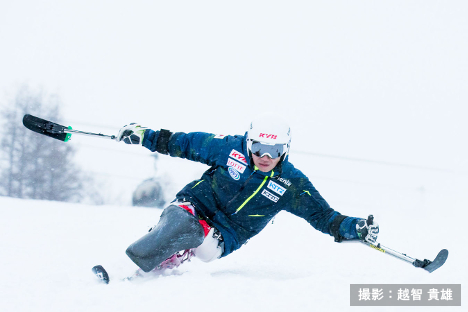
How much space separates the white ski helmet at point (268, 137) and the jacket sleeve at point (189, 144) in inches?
13.3

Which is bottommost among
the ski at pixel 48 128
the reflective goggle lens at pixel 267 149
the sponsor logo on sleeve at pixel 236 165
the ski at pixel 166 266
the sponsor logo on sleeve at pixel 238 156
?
the ski at pixel 166 266

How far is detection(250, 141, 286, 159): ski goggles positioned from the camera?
3.29 m

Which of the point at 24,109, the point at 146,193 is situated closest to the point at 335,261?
the point at 146,193

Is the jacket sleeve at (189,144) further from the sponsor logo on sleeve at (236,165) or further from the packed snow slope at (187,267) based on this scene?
the packed snow slope at (187,267)

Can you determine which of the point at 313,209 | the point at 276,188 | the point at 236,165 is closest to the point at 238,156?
the point at 236,165

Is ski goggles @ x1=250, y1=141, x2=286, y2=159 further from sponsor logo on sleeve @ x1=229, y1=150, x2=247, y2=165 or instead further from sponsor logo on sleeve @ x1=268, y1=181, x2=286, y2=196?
sponsor logo on sleeve @ x1=268, y1=181, x2=286, y2=196

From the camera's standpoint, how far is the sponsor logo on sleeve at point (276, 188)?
3.49 metres

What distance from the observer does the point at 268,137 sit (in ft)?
10.8

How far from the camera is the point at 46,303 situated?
2.24 m

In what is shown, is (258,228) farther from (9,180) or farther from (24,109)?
(24,109)

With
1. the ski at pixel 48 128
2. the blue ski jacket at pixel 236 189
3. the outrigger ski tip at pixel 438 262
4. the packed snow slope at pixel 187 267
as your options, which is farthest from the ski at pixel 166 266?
the outrigger ski tip at pixel 438 262

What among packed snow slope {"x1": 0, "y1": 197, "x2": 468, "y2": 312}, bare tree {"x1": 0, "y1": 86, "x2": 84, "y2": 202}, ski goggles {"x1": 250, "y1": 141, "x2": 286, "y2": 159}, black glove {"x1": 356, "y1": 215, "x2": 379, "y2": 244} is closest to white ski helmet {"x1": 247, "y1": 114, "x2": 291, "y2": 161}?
ski goggles {"x1": 250, "y1": 141, "x2": 286, "y2": 159}

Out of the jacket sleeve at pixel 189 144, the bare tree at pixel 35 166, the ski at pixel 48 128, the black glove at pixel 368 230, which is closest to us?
the black glove at pixel 368 230

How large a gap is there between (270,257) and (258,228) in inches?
34.8
